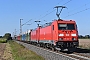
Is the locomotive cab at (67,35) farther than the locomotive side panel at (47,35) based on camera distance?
No

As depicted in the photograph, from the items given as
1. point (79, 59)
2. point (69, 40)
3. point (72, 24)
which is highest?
point (72, 24)

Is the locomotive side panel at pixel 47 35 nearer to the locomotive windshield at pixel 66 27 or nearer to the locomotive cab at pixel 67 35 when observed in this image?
the locomotive windshield at pixel 66 27

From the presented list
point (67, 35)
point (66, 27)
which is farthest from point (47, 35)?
point (67, 35)

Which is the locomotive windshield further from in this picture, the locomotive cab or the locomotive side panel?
the locomotive side panel

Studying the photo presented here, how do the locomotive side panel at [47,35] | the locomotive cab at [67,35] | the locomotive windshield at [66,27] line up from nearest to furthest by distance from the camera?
the locomotive cab at [67,35], the locomotive windshield at [66,27], the locomotive side panel at [47,35]

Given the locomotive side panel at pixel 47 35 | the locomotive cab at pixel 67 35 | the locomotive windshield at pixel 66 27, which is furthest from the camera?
the locomotive side panel at pixel 47 35

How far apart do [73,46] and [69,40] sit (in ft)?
2.48

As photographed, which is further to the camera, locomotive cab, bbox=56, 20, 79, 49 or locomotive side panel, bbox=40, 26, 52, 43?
locomotive side panel, bbox=40, 26, 52, 43

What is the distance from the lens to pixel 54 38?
26688mm

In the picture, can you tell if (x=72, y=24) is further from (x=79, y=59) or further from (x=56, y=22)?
(x=79, y=59)

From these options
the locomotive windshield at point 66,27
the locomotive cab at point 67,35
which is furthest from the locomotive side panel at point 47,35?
the locomotive cab at point 67,35

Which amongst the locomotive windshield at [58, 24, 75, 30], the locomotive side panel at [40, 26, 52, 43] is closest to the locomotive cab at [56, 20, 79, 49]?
the locomotive windshield at [58, 24, 75, 30]

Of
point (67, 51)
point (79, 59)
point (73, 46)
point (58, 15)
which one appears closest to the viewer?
point (79, 59)

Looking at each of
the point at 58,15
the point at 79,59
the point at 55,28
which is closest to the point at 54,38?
the point at 55,28
